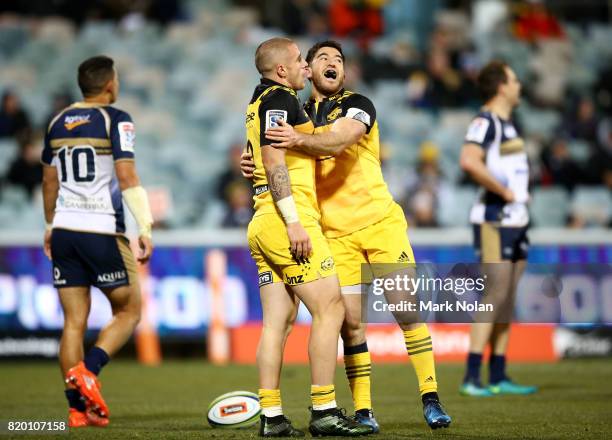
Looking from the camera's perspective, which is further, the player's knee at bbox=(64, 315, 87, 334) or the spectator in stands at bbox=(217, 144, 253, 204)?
the spectator in stands at bbox=(217, 144, 253, 204)

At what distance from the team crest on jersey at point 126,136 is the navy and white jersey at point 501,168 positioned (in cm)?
323

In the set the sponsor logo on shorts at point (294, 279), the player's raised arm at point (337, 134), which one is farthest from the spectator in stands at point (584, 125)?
the sponsor logo on shorts at point (294, 279)

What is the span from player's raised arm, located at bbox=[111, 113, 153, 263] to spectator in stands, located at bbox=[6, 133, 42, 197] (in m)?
8.52

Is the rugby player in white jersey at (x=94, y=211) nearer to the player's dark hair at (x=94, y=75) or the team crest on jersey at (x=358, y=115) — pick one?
the player's dark hair at (x=94, y=75)

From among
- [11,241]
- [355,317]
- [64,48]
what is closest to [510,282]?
[355,317]

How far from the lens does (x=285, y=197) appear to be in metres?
6.30

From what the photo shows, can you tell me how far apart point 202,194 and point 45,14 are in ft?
17.0

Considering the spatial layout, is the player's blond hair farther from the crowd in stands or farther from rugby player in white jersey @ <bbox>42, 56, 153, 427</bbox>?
the crowd in stands

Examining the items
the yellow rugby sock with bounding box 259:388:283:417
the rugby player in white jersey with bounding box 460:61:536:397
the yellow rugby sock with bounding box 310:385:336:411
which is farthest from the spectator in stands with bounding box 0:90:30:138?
the yellow rugby sock with bounding box 310:385:336:411

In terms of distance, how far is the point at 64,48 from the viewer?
18891 mm

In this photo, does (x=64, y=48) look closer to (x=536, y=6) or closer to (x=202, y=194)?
(x=202, y=194)

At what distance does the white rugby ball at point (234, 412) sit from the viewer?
7123 millimetres

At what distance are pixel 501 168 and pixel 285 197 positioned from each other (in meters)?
3.88

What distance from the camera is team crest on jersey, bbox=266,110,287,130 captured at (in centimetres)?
630
